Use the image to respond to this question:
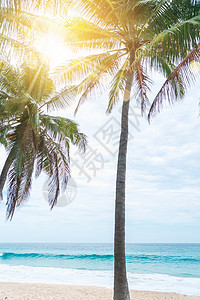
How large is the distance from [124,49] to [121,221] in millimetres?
5139

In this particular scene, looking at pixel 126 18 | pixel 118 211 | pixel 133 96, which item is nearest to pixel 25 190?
pixel 118 211

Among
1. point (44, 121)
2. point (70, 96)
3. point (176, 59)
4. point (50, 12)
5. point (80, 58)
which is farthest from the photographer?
point (70, 96)

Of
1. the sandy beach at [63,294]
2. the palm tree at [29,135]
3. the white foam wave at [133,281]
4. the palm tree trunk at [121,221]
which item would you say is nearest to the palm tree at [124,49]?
the palm tree trunk at [121,221]

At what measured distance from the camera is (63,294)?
11.6m

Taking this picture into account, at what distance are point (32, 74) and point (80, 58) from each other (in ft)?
7.83

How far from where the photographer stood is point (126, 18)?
7480mm

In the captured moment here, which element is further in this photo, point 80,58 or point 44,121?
point 44,121

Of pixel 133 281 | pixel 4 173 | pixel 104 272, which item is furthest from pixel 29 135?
pixel 104 272

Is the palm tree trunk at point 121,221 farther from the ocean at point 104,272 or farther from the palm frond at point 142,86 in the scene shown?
the ocean at point 104,272

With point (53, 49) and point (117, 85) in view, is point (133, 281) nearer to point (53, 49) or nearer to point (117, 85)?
point (117, 85)

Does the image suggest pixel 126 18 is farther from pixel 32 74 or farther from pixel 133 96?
pixel 32 74

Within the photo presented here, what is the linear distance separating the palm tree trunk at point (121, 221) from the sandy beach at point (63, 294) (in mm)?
5194

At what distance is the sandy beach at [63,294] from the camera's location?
10766 mm

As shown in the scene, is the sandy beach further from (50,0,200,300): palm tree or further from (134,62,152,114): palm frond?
(134,62,152,114): palm frond
